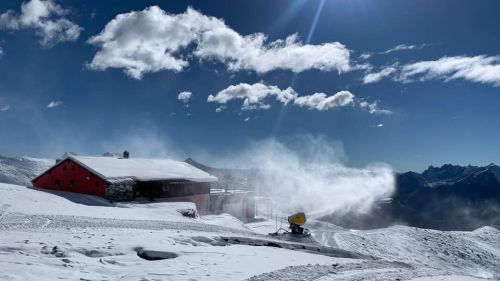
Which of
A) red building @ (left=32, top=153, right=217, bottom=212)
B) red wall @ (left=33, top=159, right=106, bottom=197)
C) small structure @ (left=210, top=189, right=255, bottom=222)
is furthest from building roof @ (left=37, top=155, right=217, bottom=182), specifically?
small structure @ (left=210, top=189, right=255, bottom=222)

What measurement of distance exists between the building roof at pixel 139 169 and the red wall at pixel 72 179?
28.5 inches

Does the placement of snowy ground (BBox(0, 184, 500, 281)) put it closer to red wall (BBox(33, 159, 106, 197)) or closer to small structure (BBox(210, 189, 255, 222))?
red wall (BBox(33, 159, 106, 197))

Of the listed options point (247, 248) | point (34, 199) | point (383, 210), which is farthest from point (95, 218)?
point (383, 210)

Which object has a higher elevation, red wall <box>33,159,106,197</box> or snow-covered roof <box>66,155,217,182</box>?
snow-covered roof <box>66,155,217,182</box>

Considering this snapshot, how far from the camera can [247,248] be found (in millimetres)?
17531

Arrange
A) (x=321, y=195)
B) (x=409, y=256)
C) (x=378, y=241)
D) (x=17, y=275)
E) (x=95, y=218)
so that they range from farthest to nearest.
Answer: (x=321, y=195) < (x=378, y=241) < (x=409, y=256) < (x=95, y=218) < (x=17, y=275)

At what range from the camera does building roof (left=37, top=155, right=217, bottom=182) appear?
37.7m

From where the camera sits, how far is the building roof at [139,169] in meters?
37.7

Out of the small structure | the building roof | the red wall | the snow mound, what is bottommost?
the snow mound

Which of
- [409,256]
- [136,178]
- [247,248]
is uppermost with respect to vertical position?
[136,178]

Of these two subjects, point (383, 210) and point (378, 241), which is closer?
point (378, 241)

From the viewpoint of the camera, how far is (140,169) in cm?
4216

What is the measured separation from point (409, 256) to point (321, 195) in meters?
168

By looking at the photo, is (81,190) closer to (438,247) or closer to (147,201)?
(147,201)
